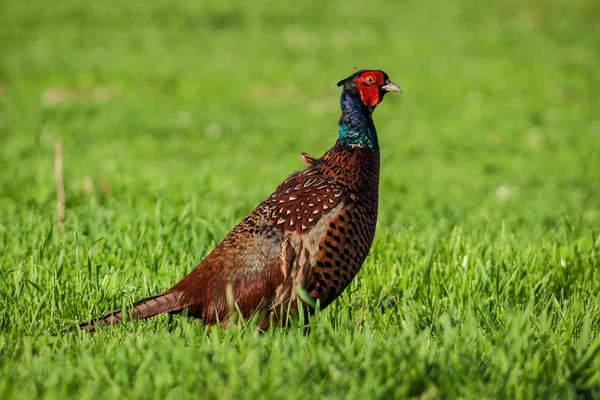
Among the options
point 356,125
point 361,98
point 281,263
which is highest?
point 361,98

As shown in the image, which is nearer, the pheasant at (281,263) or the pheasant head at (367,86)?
the pheasant at (281,263)

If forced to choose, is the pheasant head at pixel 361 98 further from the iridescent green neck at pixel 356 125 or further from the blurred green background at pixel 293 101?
the blurred green background at pixel 293 101

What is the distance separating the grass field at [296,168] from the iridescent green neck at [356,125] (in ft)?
2.38

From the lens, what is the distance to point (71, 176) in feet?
21.1

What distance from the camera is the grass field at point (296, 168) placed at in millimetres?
2346

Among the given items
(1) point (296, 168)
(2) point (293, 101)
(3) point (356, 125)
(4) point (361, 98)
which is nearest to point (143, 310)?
(3) point (356, 125)

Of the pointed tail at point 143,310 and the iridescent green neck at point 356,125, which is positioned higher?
the iridescent green neck at point 356,125

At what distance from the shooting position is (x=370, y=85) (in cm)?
336

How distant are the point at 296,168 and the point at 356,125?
436 cm

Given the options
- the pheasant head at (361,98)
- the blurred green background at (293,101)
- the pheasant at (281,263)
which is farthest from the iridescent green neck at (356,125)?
the blurred green background at (293,101)

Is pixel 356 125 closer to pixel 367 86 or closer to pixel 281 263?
pixel 367 86

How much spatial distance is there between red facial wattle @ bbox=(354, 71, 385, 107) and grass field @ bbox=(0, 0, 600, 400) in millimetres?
883

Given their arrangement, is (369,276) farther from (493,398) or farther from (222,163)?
(222,163)

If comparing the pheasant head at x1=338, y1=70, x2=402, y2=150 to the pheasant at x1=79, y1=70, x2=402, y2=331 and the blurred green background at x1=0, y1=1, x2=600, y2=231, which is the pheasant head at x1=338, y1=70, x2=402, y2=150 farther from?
the blurred green background at x1=0, y1=1, x2=600, y2=231
